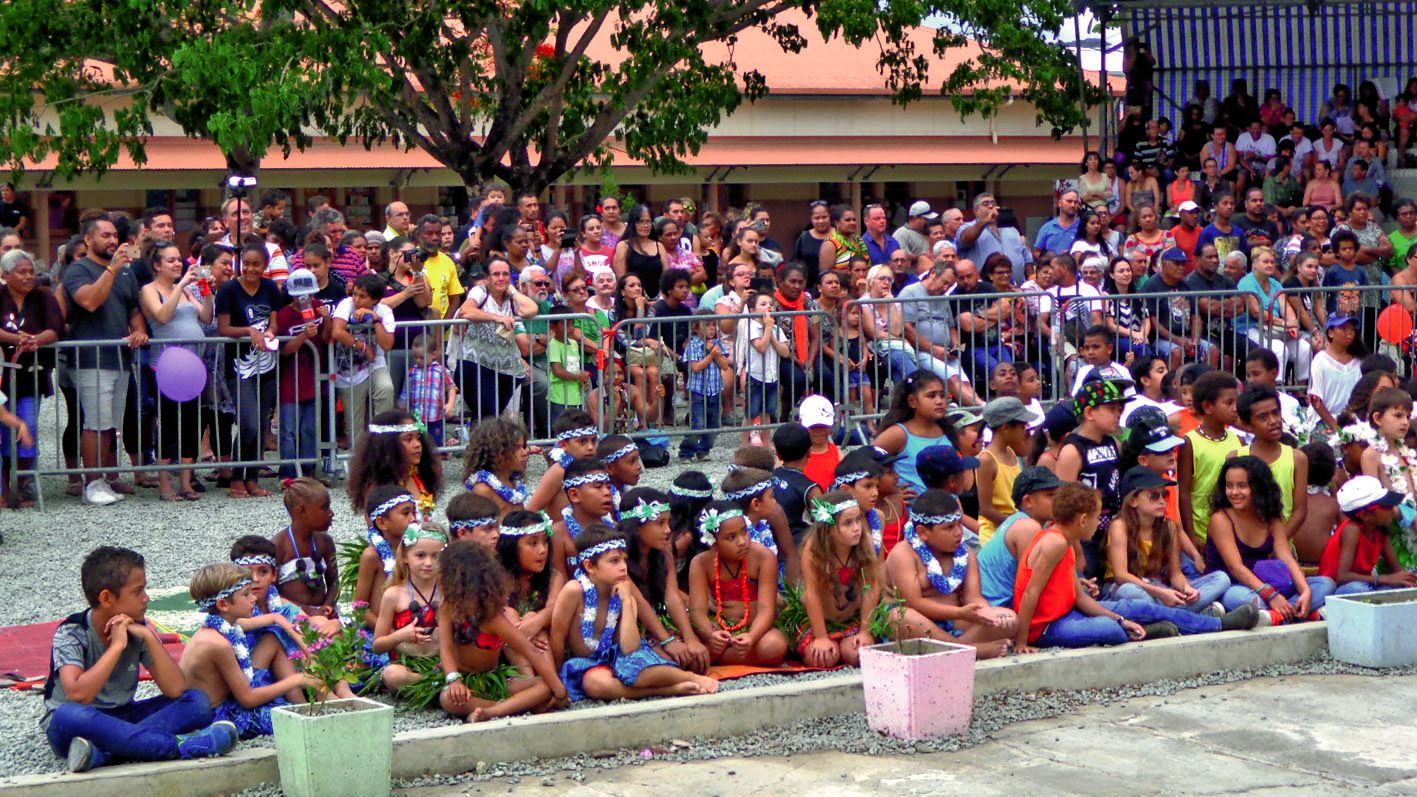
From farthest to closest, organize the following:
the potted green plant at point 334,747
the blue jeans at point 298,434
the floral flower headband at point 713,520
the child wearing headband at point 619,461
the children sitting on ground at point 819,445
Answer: the blue jeans at point 298,434
the children sitting on ground at point 819,445
the child wearing headband at point 619,461
the floral flower headband at point 713,520
the potted green plant at point 334,747

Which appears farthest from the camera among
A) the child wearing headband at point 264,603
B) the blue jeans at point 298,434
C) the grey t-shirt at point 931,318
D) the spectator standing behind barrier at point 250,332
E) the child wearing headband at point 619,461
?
the grey t-shirt at point 931,318

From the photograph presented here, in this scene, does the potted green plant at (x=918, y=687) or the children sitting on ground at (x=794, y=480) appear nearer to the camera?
the potted green plant at (x=918, y=687)

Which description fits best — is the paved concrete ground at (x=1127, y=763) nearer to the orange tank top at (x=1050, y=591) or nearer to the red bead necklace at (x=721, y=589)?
the orange tank top at (x=1050, y=591)

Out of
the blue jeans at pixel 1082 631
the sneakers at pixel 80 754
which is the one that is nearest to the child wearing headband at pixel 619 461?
the blue jeans at pixel 1082 631

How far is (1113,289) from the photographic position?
632 inches

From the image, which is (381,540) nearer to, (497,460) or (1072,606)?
(497,460)

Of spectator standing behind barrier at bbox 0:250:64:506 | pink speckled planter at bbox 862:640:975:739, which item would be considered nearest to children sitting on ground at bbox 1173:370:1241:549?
pink speckled planter at bbox 862:640:975:739

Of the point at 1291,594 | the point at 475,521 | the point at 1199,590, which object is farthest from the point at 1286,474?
the point at 475,521

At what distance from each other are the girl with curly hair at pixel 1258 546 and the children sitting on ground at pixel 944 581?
1.47m

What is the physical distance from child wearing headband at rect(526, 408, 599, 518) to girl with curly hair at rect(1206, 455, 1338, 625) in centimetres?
309

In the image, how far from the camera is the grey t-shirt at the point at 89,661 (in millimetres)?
7023

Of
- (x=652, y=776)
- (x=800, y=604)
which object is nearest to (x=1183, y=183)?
(x=800, y=604)

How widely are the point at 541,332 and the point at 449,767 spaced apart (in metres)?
6.53

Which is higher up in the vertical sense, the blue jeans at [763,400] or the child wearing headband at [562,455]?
the blue jeans at [763,400]
